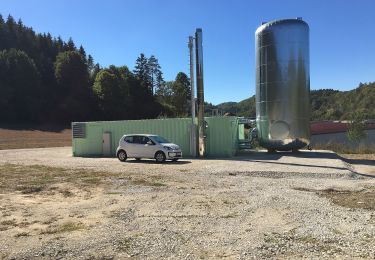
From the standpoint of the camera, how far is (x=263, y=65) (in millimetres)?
28859

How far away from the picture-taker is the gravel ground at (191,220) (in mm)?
6879

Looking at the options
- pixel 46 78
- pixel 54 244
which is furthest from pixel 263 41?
pixel 46 78

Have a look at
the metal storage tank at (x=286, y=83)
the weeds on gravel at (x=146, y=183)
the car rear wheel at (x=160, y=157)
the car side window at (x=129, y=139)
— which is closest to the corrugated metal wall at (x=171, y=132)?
the metal storage tank at (x=286, y=83)

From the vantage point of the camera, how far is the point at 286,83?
28047mm

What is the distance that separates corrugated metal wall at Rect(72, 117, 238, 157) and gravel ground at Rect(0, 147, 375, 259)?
40.5ft

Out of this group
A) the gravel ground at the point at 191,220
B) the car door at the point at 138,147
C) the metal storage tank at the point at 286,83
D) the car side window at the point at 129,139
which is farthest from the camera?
the metal storage tank at the point at 286,83

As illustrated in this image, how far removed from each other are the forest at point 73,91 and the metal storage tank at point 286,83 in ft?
152

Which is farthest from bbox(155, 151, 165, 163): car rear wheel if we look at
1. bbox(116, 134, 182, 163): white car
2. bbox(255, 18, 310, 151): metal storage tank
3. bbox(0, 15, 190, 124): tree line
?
bbox(0, 15, 190, 124): tree line

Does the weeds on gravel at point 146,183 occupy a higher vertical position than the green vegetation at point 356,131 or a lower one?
lower

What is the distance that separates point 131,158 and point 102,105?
6448 cm

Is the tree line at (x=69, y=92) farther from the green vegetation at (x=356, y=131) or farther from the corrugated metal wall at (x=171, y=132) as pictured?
the corrugated metal wall at (x=171, y=132)

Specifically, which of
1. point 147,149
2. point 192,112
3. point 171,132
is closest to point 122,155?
point 147,149

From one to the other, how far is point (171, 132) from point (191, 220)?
20761mm

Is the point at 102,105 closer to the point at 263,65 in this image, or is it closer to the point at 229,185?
the point at 263,65
